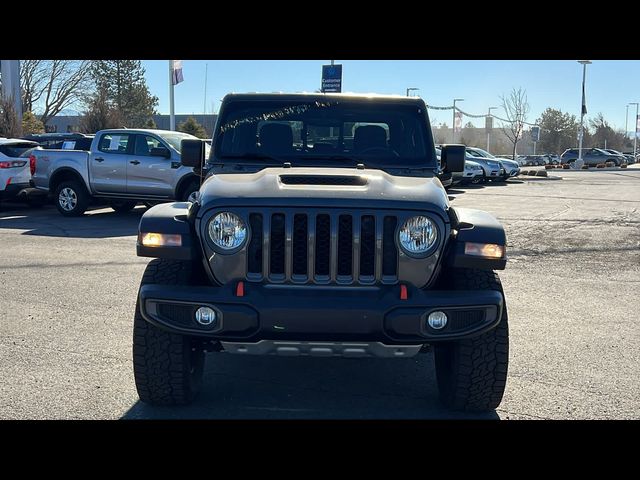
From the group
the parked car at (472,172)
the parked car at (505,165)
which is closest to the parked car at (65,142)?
the parked car at (472,172)

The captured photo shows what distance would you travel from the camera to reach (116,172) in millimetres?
14391

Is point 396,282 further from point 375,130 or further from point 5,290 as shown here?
point 5,290

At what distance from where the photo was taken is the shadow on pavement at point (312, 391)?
4.33 metres

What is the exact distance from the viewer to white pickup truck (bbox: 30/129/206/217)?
14.1 metres

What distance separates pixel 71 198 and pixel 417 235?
39.9 ft

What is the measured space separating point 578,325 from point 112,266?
5563 mm

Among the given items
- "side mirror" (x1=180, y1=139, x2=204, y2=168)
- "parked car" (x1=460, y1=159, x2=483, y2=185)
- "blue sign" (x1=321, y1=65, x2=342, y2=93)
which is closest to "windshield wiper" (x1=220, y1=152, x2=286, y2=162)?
"side mirror" (x1=180, y1=139, x2=204, y2=168)

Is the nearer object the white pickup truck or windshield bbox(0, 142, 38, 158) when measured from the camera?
the white pickup truck

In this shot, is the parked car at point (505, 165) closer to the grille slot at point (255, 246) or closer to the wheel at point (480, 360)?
the wheel at point (480, 360)

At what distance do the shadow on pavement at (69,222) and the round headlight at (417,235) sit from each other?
8.79 meters

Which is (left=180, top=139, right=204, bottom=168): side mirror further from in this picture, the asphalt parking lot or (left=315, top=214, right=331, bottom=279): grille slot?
(left=315, top=214, right=331, bottom=279): grille slot

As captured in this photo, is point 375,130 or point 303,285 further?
point 375,130
